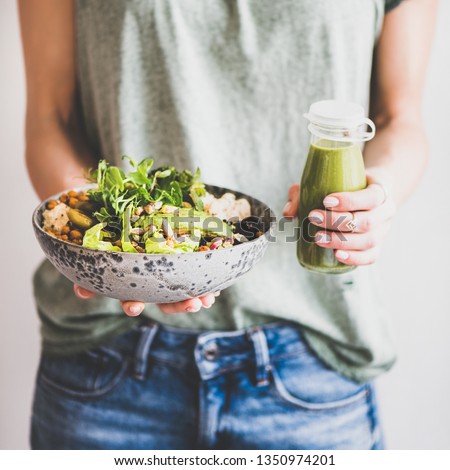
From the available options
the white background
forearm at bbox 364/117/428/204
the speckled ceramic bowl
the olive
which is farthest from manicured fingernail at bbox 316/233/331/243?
the white background

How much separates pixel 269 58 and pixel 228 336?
489 millimetres

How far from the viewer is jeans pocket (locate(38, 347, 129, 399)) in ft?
3.36

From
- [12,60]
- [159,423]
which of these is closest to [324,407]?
[159,423]

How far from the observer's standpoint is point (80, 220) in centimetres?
76

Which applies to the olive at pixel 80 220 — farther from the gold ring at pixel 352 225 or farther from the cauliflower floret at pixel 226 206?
the gold ring at pixel 352 225

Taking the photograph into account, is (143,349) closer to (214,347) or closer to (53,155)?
(214,347)

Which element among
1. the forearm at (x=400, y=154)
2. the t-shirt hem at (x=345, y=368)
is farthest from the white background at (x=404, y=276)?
the t-shirt hem at (x=345, y=368)

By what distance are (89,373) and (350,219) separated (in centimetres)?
57

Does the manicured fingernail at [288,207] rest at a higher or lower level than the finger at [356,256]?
higher

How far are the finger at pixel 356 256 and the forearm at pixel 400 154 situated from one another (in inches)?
6.5

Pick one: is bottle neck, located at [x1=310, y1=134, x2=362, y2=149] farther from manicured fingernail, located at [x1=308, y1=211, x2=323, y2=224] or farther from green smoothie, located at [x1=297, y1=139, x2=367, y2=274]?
manicured fingernail, located at [x1=308, y1=211, x2=323, y2=224]

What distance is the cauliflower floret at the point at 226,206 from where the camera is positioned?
0.83 m

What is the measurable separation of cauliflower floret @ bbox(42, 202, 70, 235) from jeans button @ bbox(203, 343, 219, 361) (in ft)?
1.14

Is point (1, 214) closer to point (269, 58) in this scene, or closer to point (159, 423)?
point (159, 423)
